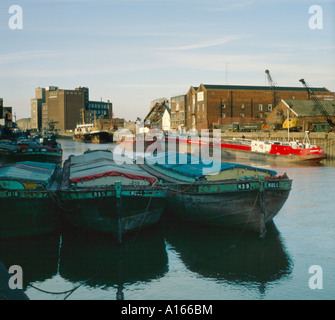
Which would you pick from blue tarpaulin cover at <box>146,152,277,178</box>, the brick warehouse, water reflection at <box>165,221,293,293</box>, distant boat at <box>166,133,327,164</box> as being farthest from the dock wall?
water reflection at <box>165,221,293,293</box>

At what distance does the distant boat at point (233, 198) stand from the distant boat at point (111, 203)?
6.05ft

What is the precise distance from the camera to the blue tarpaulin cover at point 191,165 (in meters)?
27.8

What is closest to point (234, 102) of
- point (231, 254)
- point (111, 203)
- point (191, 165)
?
point (191, 165)

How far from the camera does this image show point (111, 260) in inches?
Answer: 823

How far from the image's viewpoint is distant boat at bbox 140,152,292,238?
2370cm

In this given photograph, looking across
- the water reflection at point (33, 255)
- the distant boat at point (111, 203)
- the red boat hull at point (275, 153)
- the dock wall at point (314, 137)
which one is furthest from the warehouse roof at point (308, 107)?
the water reflection at point (33, 255)

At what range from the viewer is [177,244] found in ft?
78.5

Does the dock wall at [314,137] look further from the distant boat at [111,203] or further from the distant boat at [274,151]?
the distant boat at [111,203]

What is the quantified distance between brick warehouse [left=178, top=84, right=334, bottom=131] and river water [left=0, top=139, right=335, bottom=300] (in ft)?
319

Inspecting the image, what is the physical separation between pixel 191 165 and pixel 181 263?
1163 cm

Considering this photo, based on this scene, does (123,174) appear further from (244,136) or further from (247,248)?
(244,136)
